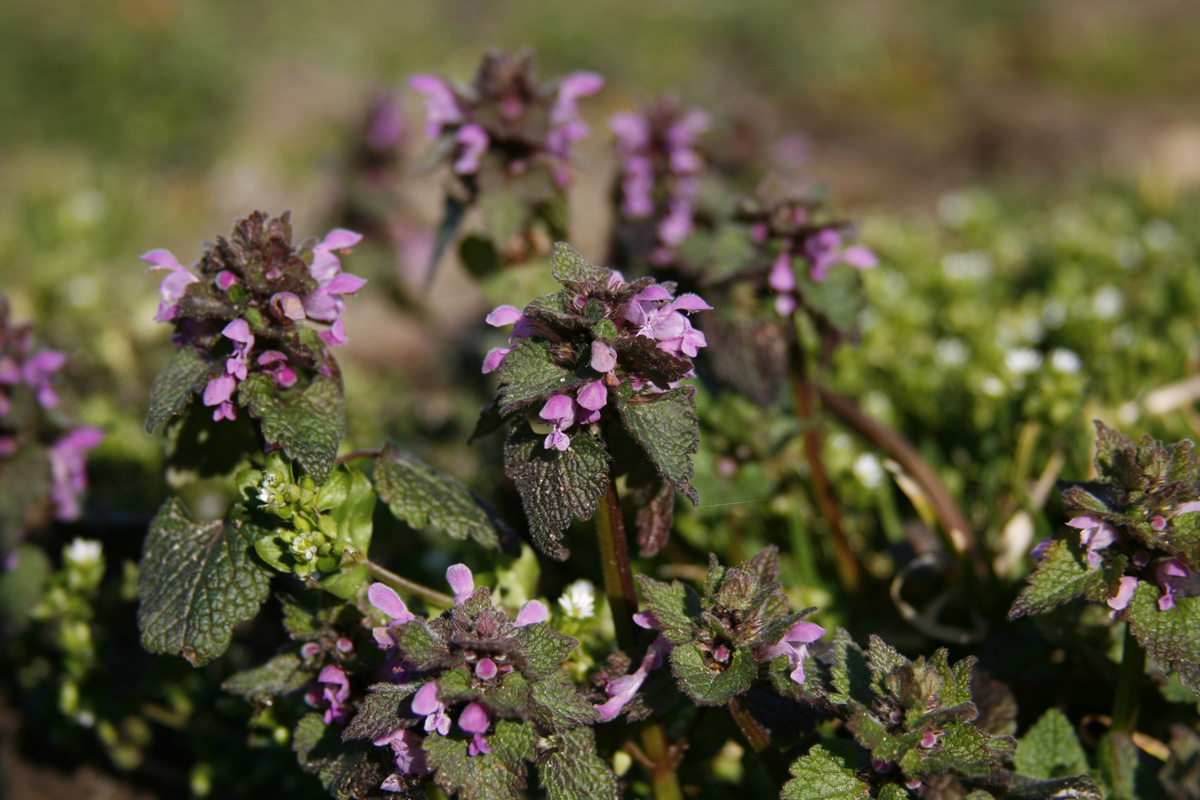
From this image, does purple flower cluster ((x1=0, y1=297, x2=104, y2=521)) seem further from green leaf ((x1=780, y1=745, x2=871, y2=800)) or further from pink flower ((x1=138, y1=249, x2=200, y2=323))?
green leaf ((x1=780, y1=745, x2=871, y2=800))

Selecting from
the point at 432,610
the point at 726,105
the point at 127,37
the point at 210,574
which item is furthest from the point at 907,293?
the point at 127,37

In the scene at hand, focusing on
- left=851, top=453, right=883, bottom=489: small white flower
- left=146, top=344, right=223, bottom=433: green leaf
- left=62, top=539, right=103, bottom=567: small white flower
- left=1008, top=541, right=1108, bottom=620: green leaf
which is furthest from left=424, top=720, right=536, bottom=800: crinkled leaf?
left=851, top=453, right=883, bottom=489: small white flower

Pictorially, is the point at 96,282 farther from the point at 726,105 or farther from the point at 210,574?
the point at 210,574

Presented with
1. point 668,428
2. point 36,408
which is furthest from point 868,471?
point 36,408

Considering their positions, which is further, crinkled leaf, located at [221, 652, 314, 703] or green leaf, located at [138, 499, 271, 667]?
crinkled leaf, located at [221, 652, 314, 703]

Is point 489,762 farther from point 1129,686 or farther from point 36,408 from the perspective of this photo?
point 36,408

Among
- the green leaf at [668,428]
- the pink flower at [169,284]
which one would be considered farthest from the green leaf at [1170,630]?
the pink flower at [169,284]

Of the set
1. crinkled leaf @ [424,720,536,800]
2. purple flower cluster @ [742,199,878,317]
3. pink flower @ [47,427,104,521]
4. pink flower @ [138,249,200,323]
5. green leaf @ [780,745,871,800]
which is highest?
pink flower @ [138,249,200,323]
